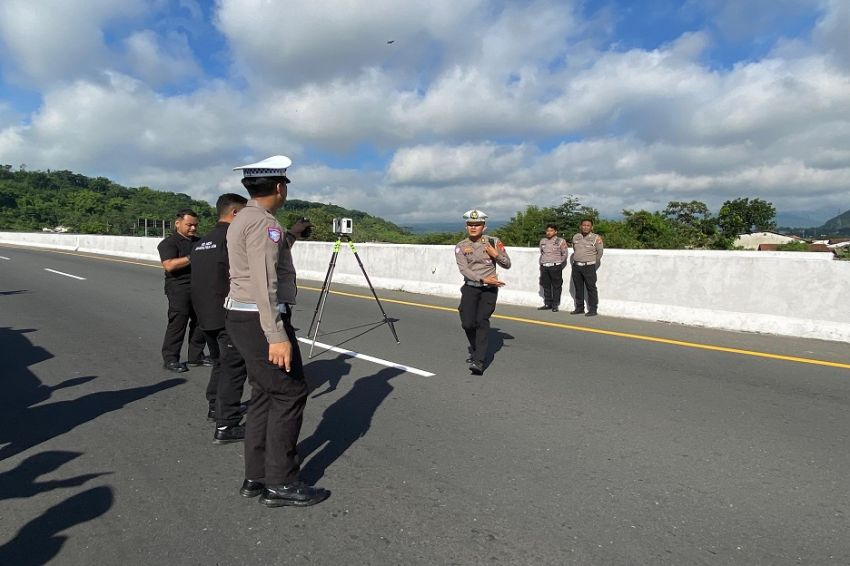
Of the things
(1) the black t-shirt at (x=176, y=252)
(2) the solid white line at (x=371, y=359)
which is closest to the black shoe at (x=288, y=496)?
(2) the solid white line at (x=371, y=359)

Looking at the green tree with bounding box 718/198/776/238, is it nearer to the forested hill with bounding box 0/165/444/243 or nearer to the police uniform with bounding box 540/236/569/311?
the forested hill with bounding box 0/165/444/243

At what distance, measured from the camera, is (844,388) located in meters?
5.38

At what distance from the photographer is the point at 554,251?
428 inches

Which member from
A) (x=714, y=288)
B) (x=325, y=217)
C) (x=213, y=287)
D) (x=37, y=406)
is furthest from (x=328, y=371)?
(x=325, y=217)

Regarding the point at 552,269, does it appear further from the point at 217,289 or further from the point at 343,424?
the point at 217,289

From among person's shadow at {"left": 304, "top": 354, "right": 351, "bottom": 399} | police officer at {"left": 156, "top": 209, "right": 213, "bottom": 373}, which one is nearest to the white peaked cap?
person's shadow at {"left": 304, "top": 354, "right": 351, "bottom": 399}

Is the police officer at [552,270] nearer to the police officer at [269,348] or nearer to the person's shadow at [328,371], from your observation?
the person's shadow at [328,371]

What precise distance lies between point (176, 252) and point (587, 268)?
7100 millimetres

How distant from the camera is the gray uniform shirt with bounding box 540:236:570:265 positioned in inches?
428

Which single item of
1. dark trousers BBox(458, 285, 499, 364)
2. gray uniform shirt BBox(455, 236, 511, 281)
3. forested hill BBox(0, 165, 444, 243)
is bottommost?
dark trousers BBox(458, 285, 499, 364)

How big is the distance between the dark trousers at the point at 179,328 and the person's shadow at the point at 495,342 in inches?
131

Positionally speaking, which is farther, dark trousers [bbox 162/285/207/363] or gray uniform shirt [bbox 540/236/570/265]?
gray uniform shirt [bbox 540/236/570/265]

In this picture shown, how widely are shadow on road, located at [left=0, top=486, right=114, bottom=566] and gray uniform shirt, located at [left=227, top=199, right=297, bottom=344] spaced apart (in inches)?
56.0

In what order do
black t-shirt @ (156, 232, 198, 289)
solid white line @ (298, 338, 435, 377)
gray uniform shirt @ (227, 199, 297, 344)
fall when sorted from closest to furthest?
gray uniform shirt @ (227, 199, 297, 344) < solid white line @ (298, 338, 435, 377) < black t-shirt @ (156, 232, 198, 289)
